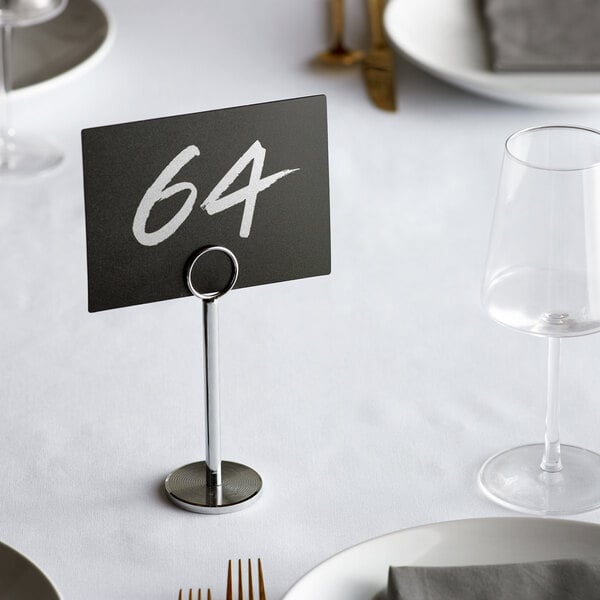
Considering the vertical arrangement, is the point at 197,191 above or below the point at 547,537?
above

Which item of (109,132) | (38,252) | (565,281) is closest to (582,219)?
(565,281)

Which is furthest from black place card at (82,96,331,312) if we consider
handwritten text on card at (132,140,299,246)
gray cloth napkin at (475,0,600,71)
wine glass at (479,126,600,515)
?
gray cloth napkin at (475,0,600,71)

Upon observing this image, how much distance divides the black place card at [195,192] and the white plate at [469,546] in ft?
0.78

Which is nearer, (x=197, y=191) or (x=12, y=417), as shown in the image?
(x=197, y=191)

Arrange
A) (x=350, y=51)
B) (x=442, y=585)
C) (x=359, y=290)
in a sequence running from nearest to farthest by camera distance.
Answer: (x=442, y=585), (x=359, y=290), (x=350, y=51)

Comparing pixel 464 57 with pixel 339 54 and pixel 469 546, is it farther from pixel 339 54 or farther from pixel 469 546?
pixel 469 546

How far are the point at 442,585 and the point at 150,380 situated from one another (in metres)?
0.43

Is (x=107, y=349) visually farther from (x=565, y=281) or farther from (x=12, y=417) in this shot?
(x=565, y=281)

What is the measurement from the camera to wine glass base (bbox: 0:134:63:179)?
146 centimetres

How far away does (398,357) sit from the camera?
1.14 meters

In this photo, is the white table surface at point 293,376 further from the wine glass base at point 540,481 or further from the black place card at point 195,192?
the black place card at point 195,192

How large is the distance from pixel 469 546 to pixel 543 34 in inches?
38.9

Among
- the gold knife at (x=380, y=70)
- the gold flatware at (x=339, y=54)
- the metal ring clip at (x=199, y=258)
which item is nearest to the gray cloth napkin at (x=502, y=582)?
the metal ring clip at (x=199, y=258)

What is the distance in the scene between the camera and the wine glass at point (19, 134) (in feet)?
4.63
